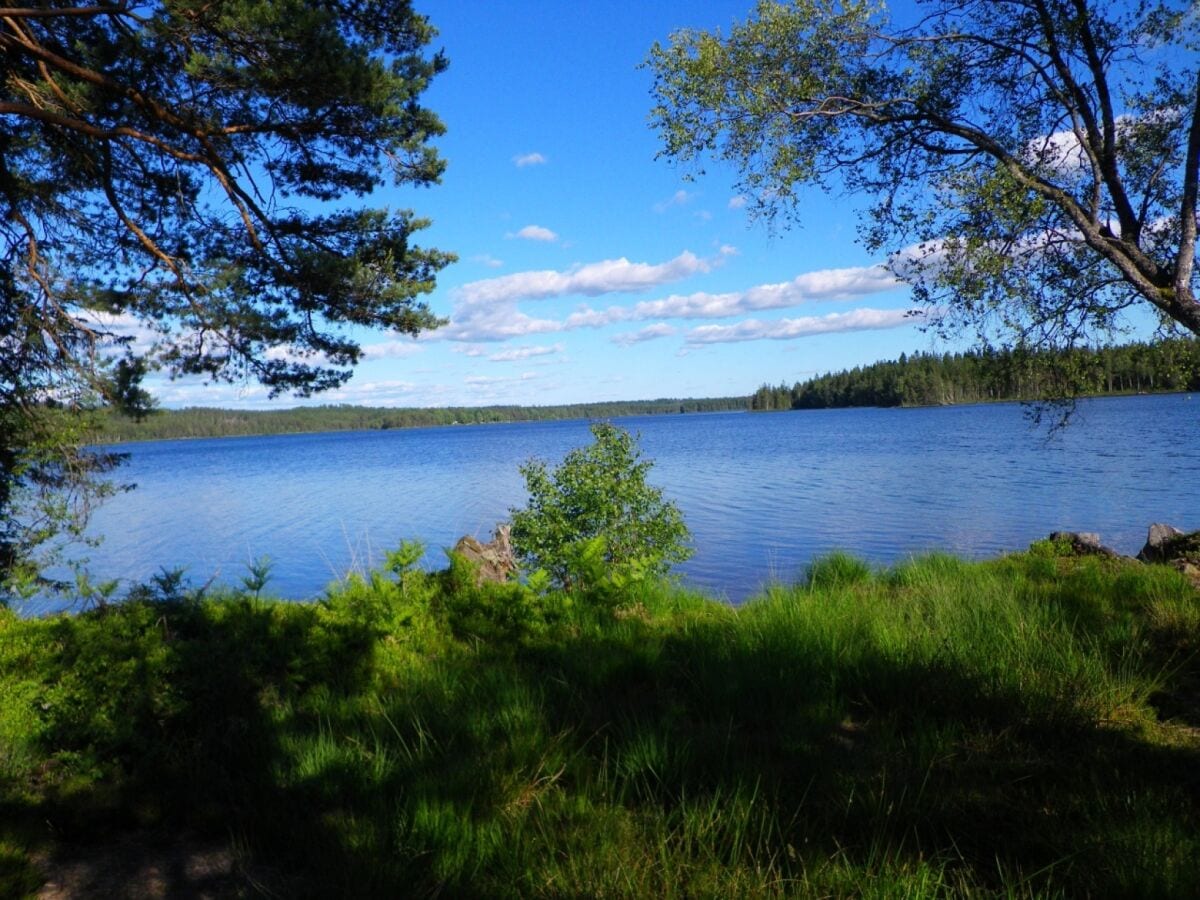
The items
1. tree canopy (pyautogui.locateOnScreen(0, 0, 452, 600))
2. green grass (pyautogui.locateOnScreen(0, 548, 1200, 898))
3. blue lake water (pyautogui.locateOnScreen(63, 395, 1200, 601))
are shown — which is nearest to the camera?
green grass (pyautogui.locateOnScreen(0, 548, 1200, 898))

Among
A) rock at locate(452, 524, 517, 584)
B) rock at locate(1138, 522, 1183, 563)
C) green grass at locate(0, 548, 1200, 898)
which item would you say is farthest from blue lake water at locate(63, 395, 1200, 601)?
green grass at locate(0, 548, 1200, 898)

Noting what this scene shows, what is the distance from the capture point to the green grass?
281 centimetres

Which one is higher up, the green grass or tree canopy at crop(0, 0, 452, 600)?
tree canopy at crop(0, 0, 452, 600)

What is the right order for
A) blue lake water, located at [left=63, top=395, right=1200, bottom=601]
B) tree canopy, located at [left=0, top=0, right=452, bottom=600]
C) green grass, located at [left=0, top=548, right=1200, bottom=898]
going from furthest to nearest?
blue lake water, located at [left=63, top=395, right=1200, bottom=601] → tree canopy, located at [left=0, top=0, right=452, bottom=600] → green grass, located at [left=0, top=548, right=1200, bottom=898]

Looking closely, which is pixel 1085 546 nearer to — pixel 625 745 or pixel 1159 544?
pixel 1159 544

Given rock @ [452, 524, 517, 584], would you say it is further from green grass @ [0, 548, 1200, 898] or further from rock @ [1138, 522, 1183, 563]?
rock @ [1138, 522, 1183, 563]

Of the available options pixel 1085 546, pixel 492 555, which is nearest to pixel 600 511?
pixel 492 555

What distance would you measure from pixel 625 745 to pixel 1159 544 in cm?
1087

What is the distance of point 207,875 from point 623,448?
10.7 metres

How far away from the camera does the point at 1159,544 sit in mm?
11148

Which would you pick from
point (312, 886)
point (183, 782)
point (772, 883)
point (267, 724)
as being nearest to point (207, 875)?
point (312, 886)

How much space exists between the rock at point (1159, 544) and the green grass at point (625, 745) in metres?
5.87

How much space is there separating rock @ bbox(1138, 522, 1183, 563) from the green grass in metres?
5.87

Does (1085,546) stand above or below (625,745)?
below
